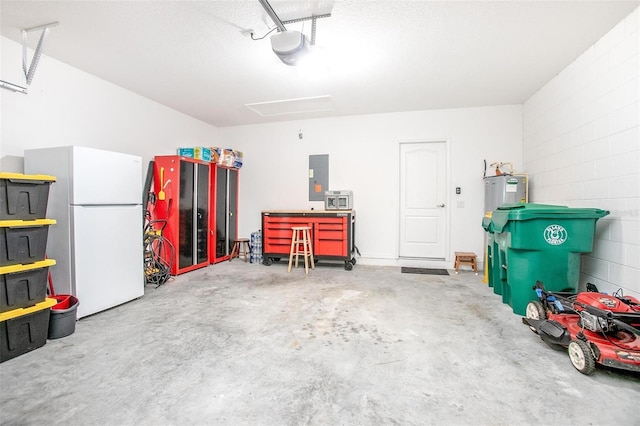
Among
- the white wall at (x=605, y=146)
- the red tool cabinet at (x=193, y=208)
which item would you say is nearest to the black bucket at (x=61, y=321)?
the red tool cabinet at (x=193, y=208)

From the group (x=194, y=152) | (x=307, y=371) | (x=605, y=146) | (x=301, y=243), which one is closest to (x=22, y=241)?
(x=307, y=371)

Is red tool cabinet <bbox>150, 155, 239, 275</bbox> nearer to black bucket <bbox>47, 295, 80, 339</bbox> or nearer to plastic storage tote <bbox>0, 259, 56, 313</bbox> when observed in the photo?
black bucket <bbox>47, 295, 80, 339</bbox>

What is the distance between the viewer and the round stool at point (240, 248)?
5.60 m

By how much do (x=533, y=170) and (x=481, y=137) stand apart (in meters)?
0.98

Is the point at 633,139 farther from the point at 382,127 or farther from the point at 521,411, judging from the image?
the point at 382,127

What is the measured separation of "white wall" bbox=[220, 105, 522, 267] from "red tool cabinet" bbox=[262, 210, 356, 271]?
0.68 meters

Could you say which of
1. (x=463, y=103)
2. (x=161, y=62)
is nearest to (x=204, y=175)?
(x=161, y=62)

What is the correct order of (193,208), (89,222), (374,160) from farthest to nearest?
1. (374,160)
2. (193,208)
3. (89,222)

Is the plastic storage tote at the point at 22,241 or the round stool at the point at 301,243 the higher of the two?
the plastic storage tote at the point at 22,241

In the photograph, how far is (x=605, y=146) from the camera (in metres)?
2.78

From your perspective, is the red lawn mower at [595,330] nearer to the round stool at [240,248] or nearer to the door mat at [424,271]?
the door mat at [424,271]

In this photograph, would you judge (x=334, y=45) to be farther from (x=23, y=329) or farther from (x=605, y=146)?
(x=23, y=329)

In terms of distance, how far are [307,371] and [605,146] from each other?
3.61 metres

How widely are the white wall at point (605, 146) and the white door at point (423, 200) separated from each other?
160 cm
